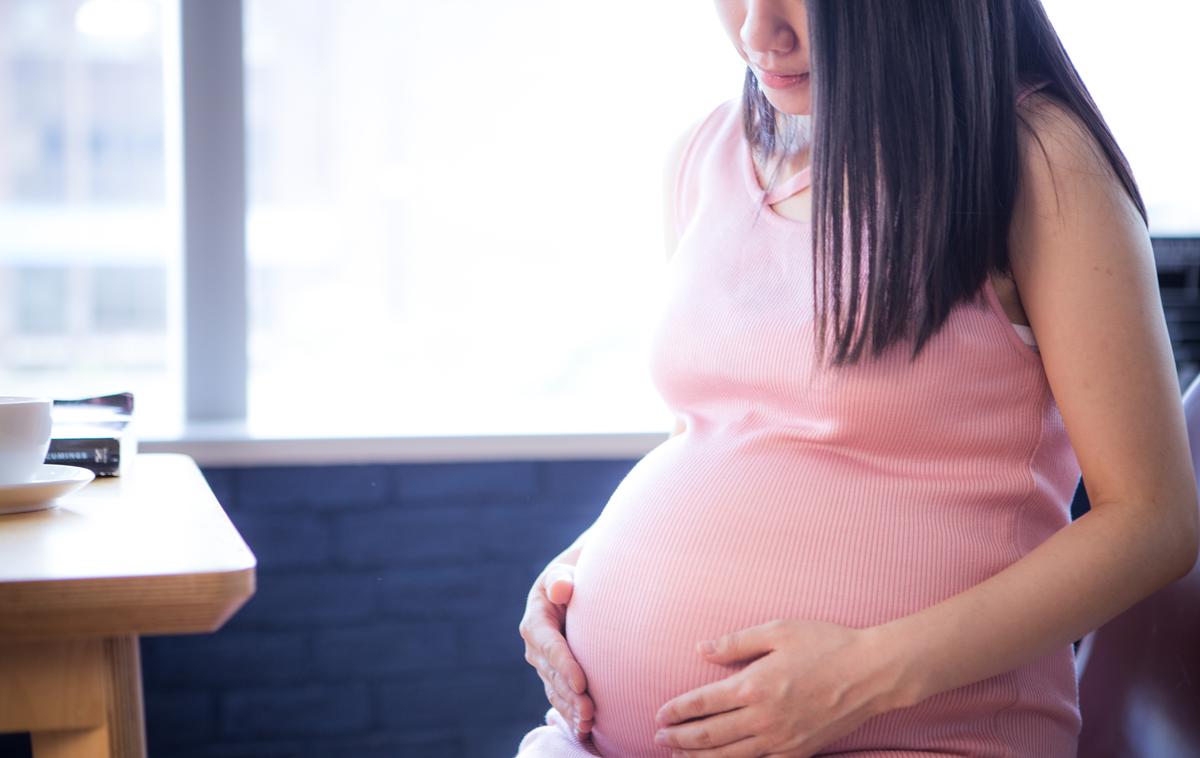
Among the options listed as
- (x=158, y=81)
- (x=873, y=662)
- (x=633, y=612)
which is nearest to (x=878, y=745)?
(x=873, y=662)

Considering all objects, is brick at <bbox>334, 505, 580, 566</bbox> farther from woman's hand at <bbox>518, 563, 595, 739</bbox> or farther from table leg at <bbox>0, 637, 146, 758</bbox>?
table leg at <bbox>0, 637, 146, 758</bbox>

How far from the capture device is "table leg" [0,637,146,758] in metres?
0.76

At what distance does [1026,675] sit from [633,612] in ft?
1.20

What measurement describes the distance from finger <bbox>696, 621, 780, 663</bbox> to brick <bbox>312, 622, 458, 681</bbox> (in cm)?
109

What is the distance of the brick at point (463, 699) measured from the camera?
1.96 m

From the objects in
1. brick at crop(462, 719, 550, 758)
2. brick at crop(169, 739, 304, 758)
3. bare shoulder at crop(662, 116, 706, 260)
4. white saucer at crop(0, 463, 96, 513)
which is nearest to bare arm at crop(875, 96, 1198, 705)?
bare shoulder at crop(662, 116, 706, 260)

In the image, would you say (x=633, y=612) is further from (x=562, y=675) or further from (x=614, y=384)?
(x=614, y=384)

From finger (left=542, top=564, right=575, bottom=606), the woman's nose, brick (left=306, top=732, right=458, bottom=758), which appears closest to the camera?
the woman's nose

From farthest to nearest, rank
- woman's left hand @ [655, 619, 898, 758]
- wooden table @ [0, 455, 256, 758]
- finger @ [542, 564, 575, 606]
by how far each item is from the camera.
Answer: finger @ [542, 564, 575, 606] < woman's left hand @ [655, 619, 898, 758] < wooden table @ [0, 455, 256, 758]

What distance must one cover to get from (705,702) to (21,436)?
2.14 feet

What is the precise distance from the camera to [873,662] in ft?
2.99

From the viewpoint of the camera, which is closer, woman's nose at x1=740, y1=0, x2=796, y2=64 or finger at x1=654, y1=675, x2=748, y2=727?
finger at x1=654, y1=675, x2=748, y2=727

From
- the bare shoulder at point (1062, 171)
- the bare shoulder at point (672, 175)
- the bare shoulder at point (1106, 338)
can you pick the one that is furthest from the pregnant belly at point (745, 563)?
the bare shoulder at point (672, 175)

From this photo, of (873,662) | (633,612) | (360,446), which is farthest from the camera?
(360,446)
